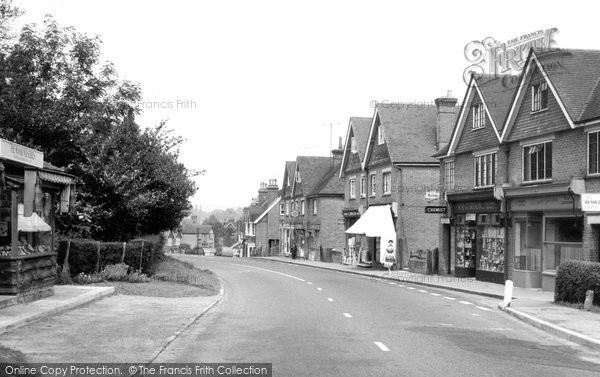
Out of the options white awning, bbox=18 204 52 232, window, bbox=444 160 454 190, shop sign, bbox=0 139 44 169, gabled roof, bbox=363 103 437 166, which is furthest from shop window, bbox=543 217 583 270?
shop sign, bbox=0 139 44 169

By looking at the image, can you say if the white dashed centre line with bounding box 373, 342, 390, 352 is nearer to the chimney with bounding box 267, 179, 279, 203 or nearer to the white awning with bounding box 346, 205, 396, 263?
the white awning with bounding box 346, 205, 396, 263

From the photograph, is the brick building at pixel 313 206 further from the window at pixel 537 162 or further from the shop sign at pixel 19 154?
the shop sign at pixel 19 154

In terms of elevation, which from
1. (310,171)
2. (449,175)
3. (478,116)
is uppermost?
(310,171)

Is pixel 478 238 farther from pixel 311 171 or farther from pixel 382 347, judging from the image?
pixel 311 171

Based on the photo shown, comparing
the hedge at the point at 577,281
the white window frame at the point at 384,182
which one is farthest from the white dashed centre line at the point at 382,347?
the white window frame at the point at 384,182

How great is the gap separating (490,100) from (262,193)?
6341 centimetres

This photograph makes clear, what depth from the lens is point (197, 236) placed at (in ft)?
420

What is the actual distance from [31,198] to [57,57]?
1125cm

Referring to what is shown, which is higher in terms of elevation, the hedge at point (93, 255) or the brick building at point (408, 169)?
the brick building at point (408, 169)

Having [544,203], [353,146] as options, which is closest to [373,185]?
[353,146]

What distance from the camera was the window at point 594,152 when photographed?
21688 millimetres

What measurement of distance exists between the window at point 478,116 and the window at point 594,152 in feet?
26.4

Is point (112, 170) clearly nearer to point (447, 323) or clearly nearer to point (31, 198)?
point (31, 198)

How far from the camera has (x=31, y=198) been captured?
1405 cm
